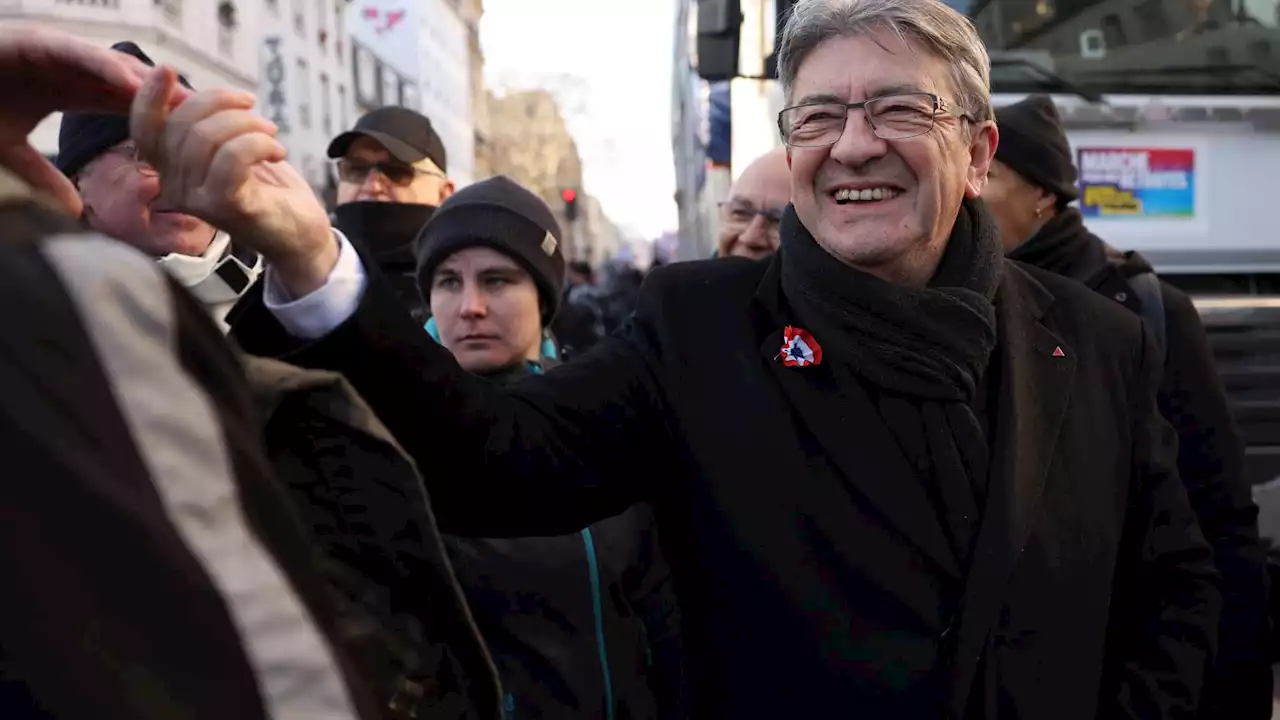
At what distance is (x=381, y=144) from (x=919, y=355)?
2829mm

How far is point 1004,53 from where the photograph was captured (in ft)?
15.9

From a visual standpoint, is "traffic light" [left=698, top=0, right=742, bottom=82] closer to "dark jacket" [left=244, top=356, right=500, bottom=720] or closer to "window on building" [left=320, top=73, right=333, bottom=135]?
"dark jacket" [left=244, top=356, right=500, bottom=720]

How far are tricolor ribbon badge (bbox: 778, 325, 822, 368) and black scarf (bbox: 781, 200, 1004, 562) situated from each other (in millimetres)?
18

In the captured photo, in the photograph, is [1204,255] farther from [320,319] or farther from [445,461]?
[320,319]

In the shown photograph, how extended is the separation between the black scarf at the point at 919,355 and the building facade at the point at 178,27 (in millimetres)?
16478

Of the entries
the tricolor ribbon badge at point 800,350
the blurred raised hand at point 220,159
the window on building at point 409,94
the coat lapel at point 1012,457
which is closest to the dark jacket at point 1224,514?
the coat lapel at point 1012,457

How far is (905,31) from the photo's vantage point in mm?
2088

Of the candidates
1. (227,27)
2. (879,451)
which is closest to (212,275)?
(879,451)

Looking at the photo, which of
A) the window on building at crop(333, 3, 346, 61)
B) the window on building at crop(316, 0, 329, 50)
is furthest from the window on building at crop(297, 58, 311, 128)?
the window on building at crop(333, 3, 346, 61)

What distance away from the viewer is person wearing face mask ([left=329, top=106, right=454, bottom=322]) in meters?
4.28

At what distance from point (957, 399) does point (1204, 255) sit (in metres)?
3.22

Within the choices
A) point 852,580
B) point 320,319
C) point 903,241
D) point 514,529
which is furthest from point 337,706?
point 903,241

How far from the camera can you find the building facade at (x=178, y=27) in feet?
68.8

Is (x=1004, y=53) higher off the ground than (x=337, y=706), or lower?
higher
